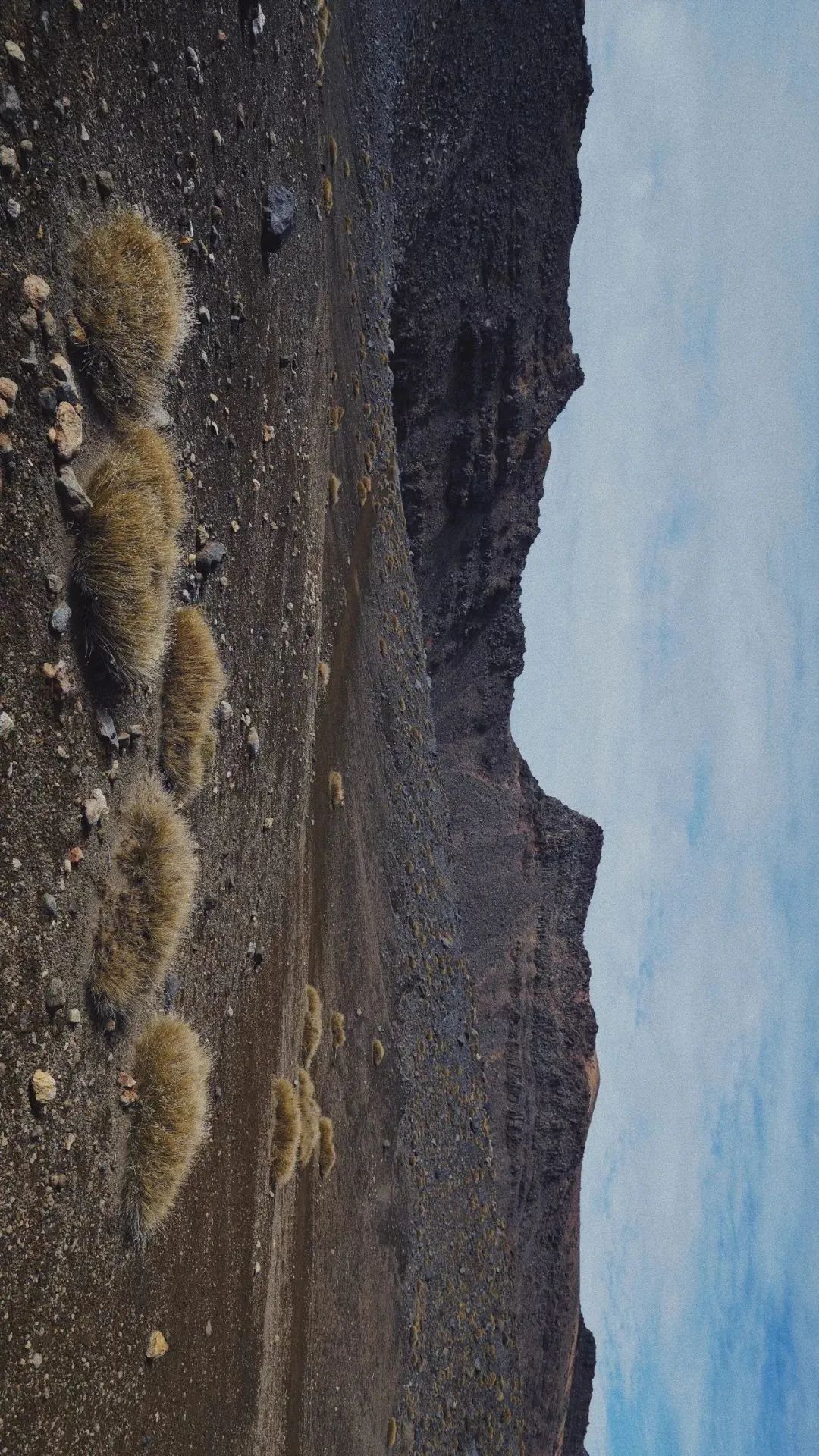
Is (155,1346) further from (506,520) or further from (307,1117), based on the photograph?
(506,520)

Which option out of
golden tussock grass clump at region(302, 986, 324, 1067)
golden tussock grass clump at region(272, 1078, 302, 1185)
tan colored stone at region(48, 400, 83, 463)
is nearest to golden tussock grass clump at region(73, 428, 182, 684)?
tan colored stone at region(48, 400, 83, 463)

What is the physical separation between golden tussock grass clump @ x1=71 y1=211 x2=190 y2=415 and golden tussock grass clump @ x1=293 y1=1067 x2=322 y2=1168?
8381mm

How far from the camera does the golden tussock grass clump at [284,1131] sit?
37.7ft

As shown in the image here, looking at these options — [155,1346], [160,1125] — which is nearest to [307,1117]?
[155,1346]

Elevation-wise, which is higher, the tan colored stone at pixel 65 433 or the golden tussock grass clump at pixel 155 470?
the golden tussock grass clump at pixel 155 470

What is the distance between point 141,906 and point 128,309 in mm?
4357

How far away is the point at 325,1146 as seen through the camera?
13281 millimetres

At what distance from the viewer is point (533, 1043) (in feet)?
95.8

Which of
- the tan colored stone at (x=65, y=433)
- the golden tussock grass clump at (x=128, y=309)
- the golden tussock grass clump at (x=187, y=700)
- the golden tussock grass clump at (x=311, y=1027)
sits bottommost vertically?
the golden tussock grass clump at (x=311, y=1027)

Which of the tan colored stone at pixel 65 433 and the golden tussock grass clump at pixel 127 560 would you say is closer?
the tan colored stone at pixel 65 433

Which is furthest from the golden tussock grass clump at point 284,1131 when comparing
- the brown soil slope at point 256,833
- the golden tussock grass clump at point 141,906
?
the golden tussock grass clump at point 141,906

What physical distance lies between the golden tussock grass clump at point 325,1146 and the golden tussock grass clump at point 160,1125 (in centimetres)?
518

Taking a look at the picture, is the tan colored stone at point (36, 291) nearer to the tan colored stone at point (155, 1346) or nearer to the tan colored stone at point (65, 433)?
the tan colored stone at point (65, 433)

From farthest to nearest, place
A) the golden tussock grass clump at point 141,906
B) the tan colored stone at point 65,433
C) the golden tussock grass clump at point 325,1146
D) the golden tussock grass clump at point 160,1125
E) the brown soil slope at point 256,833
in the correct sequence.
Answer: the golden tussock grass clump at point 325,1146 → the golden tussock grass clump at point 160,1125 → the golden tussock grass clump at point 141,906 → the tan colored stone at point 65,433 → the brown soil slope at point 256,833
